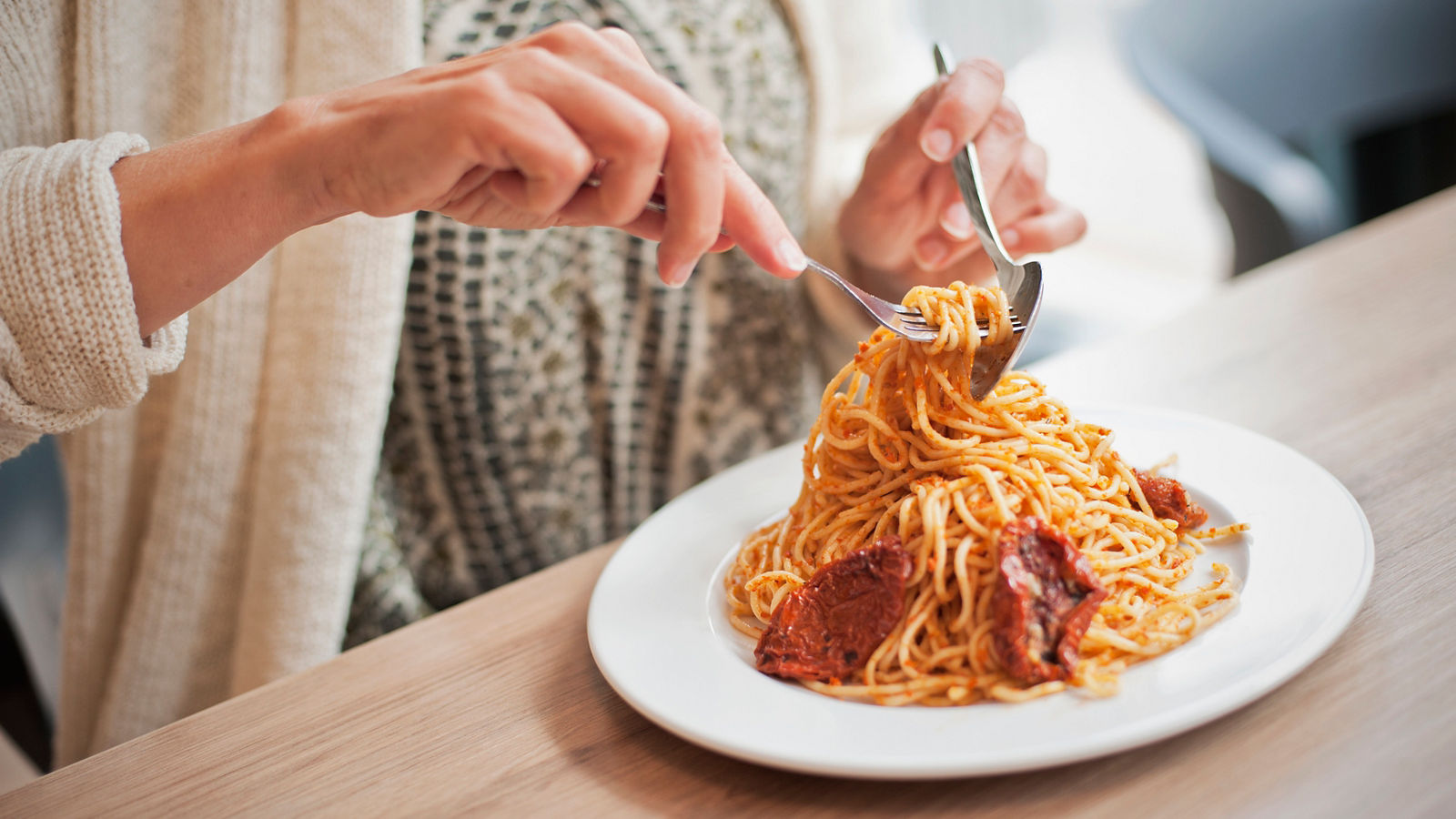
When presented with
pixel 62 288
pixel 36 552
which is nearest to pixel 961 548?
pixel 62 288

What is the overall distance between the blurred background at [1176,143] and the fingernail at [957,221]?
65 centimetres

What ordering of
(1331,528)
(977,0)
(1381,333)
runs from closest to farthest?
(1331,528)
(1381,333)
(977,0)

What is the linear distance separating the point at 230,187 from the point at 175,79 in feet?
2.05

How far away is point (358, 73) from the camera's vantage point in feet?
4.12

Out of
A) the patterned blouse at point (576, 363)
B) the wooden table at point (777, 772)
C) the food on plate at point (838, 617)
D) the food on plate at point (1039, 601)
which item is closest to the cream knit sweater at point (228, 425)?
the patterned blouse at point (576, 363)

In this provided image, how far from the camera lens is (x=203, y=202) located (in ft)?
2.58

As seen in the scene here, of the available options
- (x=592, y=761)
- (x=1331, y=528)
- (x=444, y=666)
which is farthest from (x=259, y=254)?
(x=1331, y=528)

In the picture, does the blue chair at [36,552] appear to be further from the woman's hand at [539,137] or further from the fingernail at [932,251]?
the fingernail at [932,251]

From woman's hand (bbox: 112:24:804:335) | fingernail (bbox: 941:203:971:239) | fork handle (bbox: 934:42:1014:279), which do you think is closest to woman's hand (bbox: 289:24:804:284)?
Result: woman's hand (bbox: 112:24:804:335)

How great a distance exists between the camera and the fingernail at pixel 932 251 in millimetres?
1311

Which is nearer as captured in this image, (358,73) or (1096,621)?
(1096,621)

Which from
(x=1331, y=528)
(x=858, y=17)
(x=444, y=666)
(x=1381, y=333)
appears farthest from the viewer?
(x=858, y=17)

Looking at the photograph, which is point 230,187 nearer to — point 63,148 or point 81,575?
point 63,148

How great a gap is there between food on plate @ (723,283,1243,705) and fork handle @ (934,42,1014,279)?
0.11 metres
